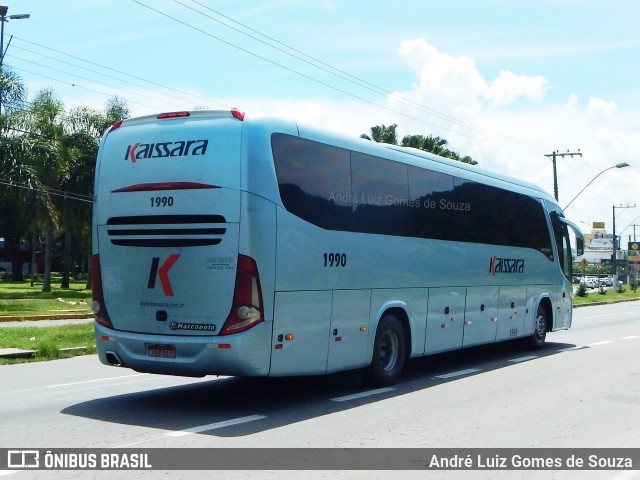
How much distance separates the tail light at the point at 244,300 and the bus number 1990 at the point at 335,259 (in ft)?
4.72

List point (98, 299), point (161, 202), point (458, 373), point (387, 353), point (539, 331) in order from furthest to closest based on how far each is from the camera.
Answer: point (539, 331), point (458, 373), point (387, 353), point (98, 299), point (161, 202)

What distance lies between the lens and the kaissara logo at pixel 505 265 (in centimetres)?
1532

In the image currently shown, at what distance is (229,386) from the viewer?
1197 cm

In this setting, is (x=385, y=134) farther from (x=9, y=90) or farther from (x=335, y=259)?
(x=335, y=259)

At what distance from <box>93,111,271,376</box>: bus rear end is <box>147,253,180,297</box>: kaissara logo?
0.01m

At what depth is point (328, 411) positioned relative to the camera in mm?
9977

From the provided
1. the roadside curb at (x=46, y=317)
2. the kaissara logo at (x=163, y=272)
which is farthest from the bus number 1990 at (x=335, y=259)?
the roadside curb at (x=46, y=317)

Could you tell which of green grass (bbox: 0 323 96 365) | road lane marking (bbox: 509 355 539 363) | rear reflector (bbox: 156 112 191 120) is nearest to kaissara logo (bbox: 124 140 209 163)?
rear reflector (bbox: 156 112 191 120)

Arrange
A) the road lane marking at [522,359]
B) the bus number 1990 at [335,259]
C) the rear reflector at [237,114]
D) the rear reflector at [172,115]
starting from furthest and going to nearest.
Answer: the road lane marking at [522,359] < the bus number 1990 at [335,259] < the rear reflector at [172,115] < the rear reflector at [237,114]

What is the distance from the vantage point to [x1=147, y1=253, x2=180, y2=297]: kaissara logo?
381 inches

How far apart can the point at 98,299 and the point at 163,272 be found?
1.18m

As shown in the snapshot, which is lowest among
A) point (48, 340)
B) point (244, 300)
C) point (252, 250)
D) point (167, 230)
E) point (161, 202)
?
point (48, 340)

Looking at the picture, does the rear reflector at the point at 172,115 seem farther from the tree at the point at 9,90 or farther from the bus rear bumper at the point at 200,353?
the tree at the point at 9,90

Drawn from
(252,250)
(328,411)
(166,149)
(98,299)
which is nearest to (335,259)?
(252,250)
